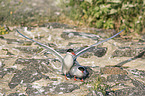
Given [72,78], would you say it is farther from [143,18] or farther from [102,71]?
[143,18]

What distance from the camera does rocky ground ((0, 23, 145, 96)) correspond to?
10.7 ft

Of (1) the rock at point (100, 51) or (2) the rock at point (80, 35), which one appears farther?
(2) the rock at point (80, 35)

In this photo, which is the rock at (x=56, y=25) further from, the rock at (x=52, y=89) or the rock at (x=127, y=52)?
the rock at (x=52, y=89)

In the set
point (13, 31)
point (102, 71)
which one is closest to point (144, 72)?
point (102, 71)

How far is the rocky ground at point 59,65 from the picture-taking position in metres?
3.27

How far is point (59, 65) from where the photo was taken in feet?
13.6

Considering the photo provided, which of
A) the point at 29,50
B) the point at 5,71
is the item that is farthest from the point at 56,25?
the point at 5,71

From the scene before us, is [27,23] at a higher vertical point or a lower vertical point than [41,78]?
higher

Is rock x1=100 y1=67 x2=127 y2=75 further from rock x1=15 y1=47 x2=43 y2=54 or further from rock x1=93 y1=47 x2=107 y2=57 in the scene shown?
rock x1=15 y1=47 x2=43 y2=54

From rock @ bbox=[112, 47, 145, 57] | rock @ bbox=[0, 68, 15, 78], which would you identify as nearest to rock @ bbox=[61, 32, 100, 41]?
rock @ bbox=[112, 47, 145, 57]

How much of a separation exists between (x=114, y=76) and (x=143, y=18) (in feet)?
10.2

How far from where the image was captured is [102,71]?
155 inches

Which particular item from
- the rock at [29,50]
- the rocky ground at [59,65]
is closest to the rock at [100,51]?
the rocky ground at [59,65]

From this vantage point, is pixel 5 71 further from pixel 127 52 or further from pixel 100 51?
pixel 127 52
